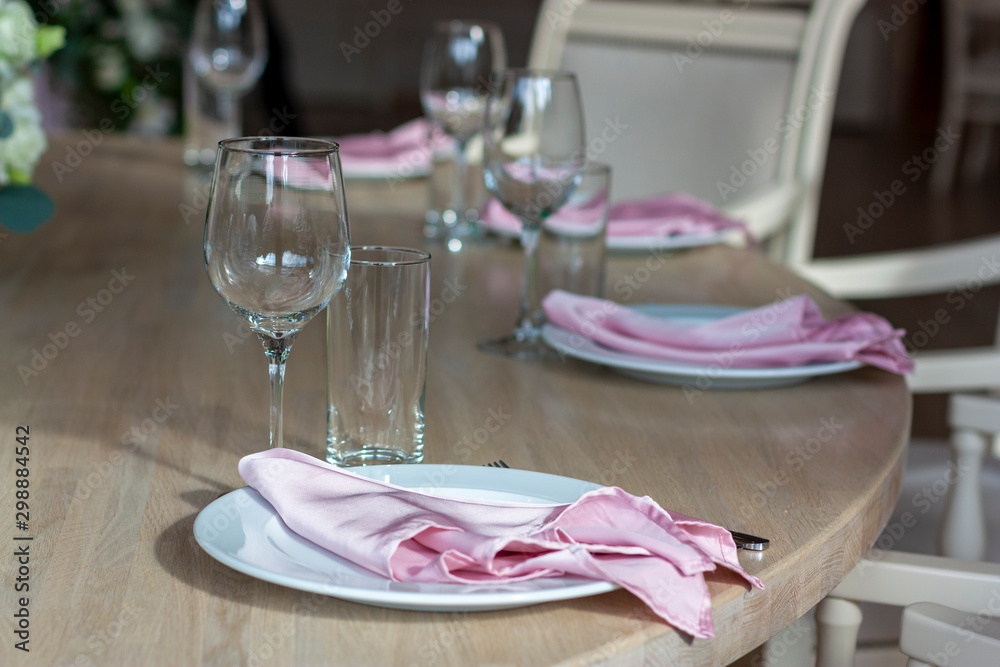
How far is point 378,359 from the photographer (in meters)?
0.70

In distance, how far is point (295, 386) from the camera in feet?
2.84

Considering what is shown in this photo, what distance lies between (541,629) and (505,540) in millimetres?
43

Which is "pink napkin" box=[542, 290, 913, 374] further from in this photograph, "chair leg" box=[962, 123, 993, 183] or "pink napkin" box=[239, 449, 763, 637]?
"chair leg" box=[962, 123, 993, 183]

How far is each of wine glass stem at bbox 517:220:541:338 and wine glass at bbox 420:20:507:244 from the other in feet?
1.34

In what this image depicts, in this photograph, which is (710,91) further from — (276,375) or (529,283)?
(276,375)

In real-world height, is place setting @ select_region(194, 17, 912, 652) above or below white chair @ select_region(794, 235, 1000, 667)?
above

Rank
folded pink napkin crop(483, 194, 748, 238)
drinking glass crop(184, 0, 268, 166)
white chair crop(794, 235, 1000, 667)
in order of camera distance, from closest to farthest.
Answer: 1. white chair crop(794, 235, 1000, 667)
2. folded pink napkin crop(483, 194, 748, 238)
3. drinking glass crop(184, 0, 268, 166)

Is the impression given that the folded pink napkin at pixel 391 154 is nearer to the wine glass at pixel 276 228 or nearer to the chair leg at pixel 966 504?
the chair leg at pixel 966 504

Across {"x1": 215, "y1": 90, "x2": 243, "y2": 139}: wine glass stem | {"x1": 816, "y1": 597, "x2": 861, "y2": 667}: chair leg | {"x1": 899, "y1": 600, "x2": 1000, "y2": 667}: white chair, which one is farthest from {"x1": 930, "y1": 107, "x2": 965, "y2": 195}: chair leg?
{"x1": 899, "y1": 600, "x2": 1000, "y2": 667}: white chair

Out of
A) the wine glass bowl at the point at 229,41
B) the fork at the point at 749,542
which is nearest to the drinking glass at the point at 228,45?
the wine glass bowl at the point at 229,41

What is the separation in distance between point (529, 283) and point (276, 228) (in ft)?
1.48

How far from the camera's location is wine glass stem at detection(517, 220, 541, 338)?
98cm

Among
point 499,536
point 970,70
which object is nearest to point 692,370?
point 499,536

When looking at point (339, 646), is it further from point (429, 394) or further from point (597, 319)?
point (597, 319)
